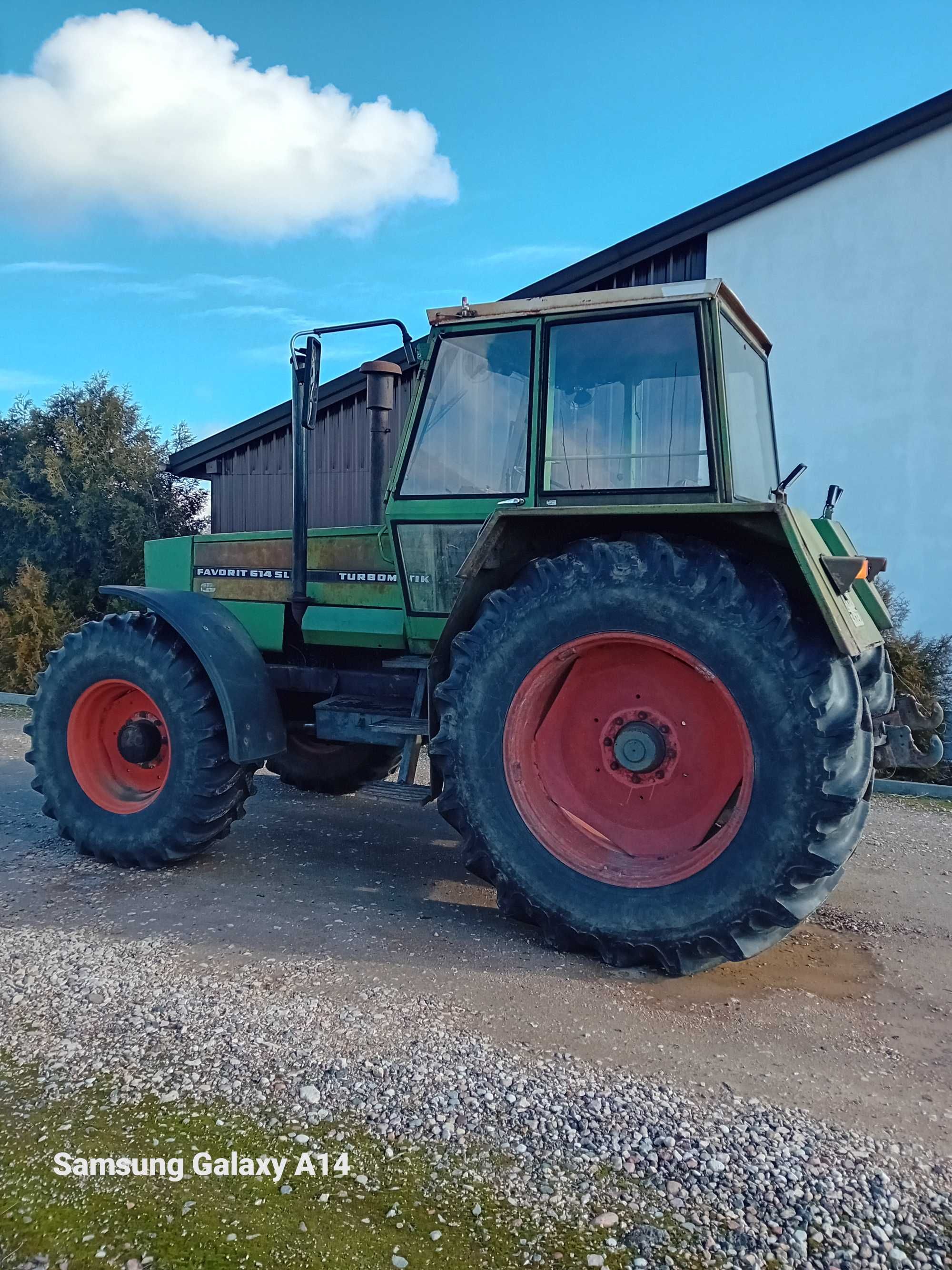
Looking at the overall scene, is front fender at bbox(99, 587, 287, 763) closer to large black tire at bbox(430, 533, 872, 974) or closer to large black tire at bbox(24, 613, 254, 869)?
large black tire at bbox(24, 613, 254, 869)

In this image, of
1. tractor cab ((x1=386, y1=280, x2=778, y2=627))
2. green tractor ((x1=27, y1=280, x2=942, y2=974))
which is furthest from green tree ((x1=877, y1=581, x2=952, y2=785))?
tractor cab ((x1=386, y1=280, x2=778, y2=627))

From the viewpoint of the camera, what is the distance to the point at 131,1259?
1933 millimetres

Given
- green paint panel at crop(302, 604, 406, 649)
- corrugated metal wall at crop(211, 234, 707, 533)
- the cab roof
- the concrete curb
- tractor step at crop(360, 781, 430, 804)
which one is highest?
corrugated metal wall at crop(211, 234, 707, 533)

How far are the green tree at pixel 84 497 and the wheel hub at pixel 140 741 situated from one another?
10067 millimetres

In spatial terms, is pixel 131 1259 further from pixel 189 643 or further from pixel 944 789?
pixel 944 789

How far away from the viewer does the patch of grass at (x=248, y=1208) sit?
6.40 feet

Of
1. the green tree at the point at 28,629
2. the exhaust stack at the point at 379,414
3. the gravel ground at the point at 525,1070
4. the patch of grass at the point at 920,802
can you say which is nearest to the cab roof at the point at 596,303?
the exhaust stack at the point at 379,414

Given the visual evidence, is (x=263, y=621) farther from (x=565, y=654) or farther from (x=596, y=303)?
(x=596, y=303)

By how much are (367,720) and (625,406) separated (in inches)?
75.1

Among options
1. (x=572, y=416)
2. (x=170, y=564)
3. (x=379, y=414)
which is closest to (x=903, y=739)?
(x=572, y=416)

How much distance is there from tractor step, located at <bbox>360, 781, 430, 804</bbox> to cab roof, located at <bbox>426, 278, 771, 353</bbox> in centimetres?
210

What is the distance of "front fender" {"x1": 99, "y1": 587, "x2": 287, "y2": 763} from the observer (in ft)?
14.4

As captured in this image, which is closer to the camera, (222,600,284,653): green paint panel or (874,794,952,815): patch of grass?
(222,600,284,653): green paint panel

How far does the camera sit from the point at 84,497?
14750mm
